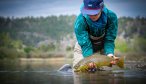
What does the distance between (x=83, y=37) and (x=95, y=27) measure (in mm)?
314

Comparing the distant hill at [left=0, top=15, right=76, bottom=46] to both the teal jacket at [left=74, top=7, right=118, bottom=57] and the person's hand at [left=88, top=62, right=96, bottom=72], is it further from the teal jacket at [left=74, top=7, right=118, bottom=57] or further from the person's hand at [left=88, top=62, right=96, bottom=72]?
the person's hand at [left=88, top=62, right=96, bottom=72]

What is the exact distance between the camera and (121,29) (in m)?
31.5

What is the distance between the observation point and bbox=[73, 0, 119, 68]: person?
1138 cm

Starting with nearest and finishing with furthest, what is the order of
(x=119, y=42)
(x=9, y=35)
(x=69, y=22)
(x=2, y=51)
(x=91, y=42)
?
(x=91, y=42) < (x=2, y=51) < (x=119, y=42) < (x=9, y=35) < (x=69, y=22)

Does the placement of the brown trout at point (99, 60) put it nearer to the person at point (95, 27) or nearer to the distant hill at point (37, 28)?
the person at point (95, 27)

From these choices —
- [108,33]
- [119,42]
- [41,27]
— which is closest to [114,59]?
[108,33]

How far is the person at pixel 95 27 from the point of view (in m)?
11.4

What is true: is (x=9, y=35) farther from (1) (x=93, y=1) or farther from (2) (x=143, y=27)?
(1) (x=93, y=1)

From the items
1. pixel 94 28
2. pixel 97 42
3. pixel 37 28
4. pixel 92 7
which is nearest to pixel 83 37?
pixel 94 28

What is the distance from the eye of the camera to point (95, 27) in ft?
37.6

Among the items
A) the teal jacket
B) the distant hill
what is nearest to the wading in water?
the teal jacket

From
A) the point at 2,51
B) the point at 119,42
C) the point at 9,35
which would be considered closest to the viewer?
the point at 2,51

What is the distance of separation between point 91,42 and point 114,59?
1.02 m

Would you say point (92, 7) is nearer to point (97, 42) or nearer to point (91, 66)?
point (97, 42)
